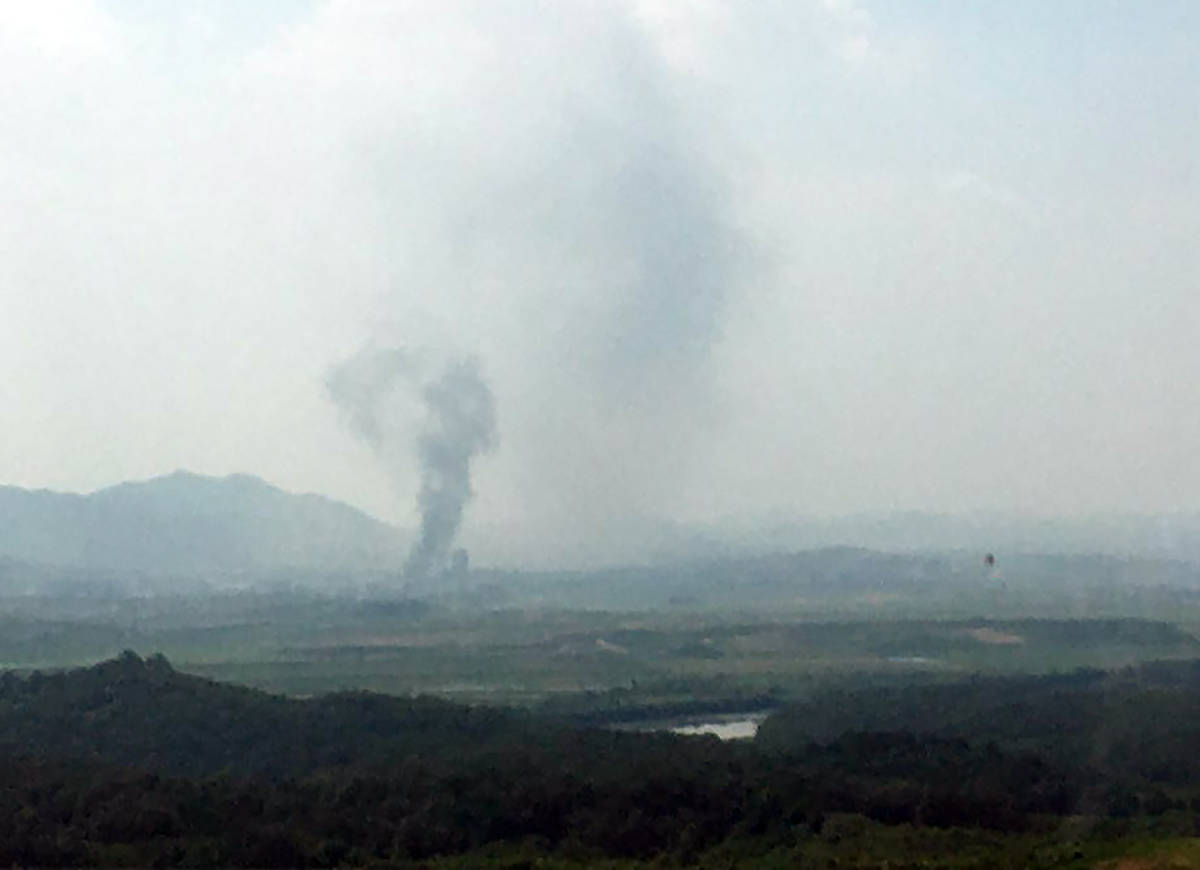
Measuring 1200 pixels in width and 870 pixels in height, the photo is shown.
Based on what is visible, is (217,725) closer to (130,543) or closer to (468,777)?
(468,777)

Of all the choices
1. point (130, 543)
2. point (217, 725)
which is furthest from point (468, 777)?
point (130, 543)

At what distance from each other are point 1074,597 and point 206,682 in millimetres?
68678

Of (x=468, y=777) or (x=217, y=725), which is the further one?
(x=217, y=725)

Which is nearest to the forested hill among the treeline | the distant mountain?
the treeline

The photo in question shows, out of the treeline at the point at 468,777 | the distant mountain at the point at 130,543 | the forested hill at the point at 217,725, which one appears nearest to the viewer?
the treeline at the point at 468,777

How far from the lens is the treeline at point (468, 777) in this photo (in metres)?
25.4

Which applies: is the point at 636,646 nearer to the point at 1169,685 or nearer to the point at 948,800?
the point at 1169,685

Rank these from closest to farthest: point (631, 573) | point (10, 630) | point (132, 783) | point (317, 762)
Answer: point (132, 783)
point (317, 762)
point (10, 630)
point (631, 573)

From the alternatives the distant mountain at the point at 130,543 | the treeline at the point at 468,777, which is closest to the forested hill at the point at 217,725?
the treeline at the point at 468,777

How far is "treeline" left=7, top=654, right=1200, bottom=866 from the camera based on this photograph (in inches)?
1001

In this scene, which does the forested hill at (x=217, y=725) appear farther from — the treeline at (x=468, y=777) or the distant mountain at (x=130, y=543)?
the distant mountain at (x=130, y=543)

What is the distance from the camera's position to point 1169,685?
50.8 m

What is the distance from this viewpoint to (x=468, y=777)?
1152 inches

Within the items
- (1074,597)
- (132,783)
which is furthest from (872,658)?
(132,783)
